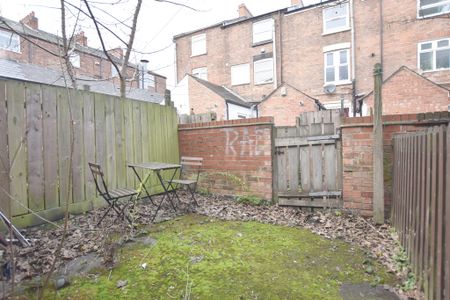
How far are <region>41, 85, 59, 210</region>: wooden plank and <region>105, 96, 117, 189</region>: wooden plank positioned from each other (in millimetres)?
890

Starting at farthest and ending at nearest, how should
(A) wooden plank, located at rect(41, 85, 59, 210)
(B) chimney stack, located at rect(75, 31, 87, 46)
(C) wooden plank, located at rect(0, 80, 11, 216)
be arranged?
(B) chimney stack, located at rect(75, 31, 87, 46) → (A) wooden plank, located at rect(41, 85, 59, 210) → (C) wooden plank, located at rect(0, 80, 11, 216)

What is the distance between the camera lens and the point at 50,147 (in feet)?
13.1

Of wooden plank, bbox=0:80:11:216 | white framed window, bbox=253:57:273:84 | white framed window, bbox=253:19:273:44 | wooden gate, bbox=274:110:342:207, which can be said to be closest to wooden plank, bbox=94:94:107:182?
wooden plank, bbox=0:80:11:216

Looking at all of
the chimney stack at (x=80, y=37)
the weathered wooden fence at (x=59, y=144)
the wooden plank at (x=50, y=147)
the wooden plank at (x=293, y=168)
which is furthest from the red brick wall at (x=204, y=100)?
the wooden plank at (x=50, y=147)

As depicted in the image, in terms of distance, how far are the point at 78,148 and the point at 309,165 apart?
3.86 m

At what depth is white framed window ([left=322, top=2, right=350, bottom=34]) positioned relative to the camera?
17344 mm

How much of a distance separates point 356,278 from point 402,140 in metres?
1.67

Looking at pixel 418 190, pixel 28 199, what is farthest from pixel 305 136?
pixel 28 199

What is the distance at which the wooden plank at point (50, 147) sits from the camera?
394 centimetres

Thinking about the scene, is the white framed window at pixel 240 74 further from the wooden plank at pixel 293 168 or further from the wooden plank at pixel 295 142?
the wooden plank at pixel 293 168

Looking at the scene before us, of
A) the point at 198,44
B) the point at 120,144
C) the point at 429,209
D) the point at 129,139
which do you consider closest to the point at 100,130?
the point at 120,144

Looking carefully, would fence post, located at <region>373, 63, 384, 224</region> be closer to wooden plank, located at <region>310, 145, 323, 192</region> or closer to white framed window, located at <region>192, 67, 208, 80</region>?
wooden plank, located at <region>310, 145, 323, 192</region>

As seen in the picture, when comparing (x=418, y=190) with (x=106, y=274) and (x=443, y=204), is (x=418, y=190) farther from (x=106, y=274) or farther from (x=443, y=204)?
(x=106, y=274)

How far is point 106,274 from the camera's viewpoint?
8.56ft
